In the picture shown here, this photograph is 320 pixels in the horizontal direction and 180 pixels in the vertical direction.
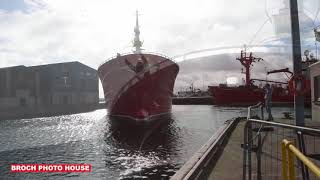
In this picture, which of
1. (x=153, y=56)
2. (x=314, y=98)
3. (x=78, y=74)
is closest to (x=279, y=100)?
(x=153, y=56)

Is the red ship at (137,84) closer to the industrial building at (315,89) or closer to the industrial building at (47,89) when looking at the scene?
the industrial building at (315,89)

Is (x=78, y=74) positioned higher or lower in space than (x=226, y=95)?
higher

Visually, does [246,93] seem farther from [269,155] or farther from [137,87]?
[269,155]

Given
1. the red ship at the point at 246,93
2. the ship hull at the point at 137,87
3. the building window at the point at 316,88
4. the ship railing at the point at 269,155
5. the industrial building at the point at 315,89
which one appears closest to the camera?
the ship railing at the point at 269,155

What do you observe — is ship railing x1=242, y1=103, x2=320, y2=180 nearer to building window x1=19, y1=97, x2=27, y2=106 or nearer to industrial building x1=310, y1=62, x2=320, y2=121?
industrial building x1=310, y1=62, x2=320, y2=121

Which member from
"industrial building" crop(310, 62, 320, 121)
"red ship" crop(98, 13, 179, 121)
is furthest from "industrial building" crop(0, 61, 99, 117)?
"industrial building" crop(310, 62, 320, 121)

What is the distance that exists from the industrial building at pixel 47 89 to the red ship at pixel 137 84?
34891mm

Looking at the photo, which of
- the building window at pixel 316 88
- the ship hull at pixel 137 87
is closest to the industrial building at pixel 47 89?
the ship hull at pixel 137 87

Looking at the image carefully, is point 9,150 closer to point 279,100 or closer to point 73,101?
point 279,100

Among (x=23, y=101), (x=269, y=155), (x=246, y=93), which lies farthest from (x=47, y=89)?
(x=269, y=155)

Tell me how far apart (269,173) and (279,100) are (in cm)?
5630

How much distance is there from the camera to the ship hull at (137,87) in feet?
102

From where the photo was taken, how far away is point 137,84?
30781 millimetres

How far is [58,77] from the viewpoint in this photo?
7494 cm
